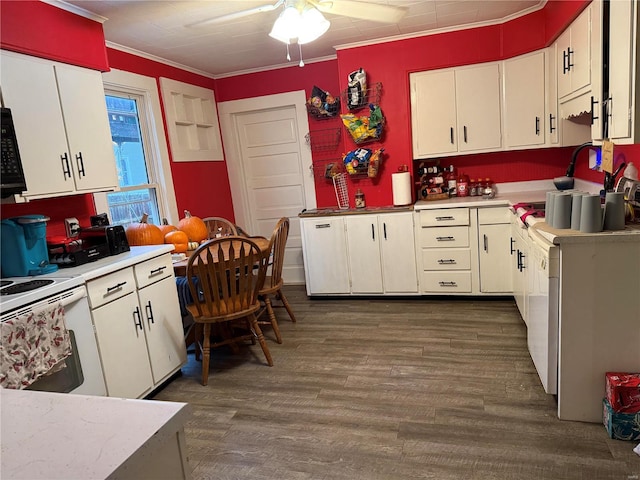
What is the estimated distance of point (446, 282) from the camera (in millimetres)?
3850

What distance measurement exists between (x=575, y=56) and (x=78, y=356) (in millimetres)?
3411

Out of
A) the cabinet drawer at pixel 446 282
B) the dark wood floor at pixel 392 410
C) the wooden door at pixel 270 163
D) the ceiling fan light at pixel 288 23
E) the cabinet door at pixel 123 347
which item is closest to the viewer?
the dark wood floor at pixel 392 410

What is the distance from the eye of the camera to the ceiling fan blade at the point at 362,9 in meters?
2.30

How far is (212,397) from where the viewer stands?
2.64 meters

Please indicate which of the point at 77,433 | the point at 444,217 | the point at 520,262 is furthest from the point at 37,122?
the point at 520,262

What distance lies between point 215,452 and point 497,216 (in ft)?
9.19

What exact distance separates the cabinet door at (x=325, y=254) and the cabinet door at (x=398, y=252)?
0.39m

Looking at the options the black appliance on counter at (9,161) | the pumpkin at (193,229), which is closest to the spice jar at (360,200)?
the pumpkin at (193,229)

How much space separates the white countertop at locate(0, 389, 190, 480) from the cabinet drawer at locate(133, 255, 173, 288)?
1.68 m

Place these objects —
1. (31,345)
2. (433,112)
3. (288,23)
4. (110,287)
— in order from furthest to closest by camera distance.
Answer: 1. (433,112)
2. (110,287)
3. (288,23)
4. (31,345)

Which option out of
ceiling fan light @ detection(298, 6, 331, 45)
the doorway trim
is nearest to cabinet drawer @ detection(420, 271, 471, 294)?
the doorway trim

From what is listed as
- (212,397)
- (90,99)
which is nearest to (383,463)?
(212,397)

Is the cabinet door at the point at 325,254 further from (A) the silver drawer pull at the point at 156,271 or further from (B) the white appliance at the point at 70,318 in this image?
(B) the white appliance at the point at 70,318

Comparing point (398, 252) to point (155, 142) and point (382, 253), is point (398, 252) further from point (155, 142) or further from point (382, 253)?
point (155, 142)
